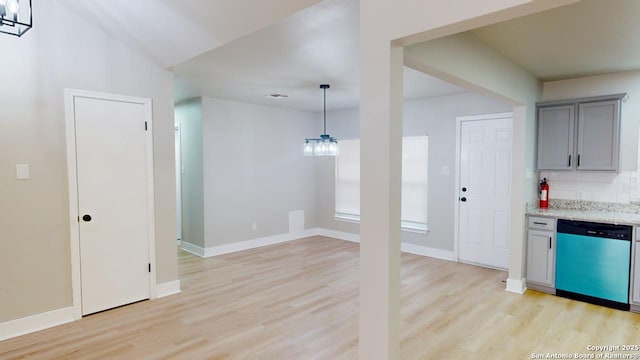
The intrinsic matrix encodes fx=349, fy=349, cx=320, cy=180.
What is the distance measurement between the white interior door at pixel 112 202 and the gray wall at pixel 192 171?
1.84 metres

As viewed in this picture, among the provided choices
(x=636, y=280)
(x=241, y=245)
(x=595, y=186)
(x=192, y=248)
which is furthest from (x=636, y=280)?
(x=192, y=248)

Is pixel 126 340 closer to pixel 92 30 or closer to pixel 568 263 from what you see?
pixel 92 30

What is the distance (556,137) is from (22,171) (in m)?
5.58

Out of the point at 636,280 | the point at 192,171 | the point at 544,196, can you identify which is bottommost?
the point at 636,280

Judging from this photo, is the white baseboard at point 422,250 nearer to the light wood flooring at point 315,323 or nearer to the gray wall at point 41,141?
the light wood flooring at point 315,323

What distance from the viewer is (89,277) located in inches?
134

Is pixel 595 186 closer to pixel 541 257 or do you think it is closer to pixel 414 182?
pixel 541 257

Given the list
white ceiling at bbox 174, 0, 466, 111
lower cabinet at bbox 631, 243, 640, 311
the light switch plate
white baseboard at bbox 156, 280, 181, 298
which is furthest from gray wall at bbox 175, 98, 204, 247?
lower cabinet at bbox 631, 243, 640, 311

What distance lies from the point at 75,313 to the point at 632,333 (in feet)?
16.6

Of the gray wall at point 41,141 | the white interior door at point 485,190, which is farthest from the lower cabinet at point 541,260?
the gray wall at point 41,141

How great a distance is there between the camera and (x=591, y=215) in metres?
3.82

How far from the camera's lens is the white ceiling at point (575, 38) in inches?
99.0

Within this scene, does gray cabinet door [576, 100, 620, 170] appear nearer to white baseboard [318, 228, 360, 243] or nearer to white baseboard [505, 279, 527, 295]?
white baseboard [505, 279, 527, 295]

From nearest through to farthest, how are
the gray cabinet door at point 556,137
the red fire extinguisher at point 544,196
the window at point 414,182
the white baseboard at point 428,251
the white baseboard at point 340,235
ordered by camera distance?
the gray cabinet door at point 556,137, the red fire extinguisher at point 544,196, the white baseboard at point 428,251, the window at point 414,182, the white baseboard at point 340,235
